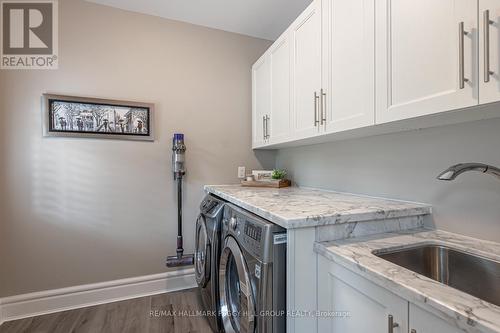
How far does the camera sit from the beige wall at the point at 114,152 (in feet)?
5.84

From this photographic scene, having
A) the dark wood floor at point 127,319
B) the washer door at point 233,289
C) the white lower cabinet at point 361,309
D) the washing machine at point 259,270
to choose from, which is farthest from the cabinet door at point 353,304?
the dark wood floor at point 127,319

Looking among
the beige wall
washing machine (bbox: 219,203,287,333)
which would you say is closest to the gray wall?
washing machine (bbox: 219,203,287,333)

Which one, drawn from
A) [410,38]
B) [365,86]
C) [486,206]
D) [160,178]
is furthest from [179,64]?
[486,206]

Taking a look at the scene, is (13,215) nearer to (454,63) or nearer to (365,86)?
(365,86)

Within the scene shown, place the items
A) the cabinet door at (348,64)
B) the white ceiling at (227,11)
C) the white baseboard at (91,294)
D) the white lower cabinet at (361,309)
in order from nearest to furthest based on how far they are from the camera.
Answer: the white lower cabinet at (361,309) → the cabinet door at (348,64) → the white baseboard at (91,294) → the white ceiling at (227,11)

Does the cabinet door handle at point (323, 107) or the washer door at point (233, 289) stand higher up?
the cabinet door handle at point (323, 107)

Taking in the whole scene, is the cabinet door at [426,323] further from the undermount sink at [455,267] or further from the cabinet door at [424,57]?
the cabinet door at [424,57]

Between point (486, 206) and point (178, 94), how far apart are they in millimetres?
2270

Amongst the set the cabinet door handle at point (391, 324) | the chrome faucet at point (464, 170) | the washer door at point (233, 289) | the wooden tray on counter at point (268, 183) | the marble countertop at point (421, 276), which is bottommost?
the washer door at point (233, 289)

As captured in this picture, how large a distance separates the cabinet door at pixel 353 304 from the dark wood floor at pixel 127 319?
44.1 inches

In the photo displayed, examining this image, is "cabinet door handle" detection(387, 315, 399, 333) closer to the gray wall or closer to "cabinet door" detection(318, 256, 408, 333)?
Result: "cabinet door" detection(318, 256, 408, 333)

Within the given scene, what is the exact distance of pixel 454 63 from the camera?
0.78m

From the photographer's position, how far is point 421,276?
0.67 meters

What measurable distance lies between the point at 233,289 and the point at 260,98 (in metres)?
1.66
